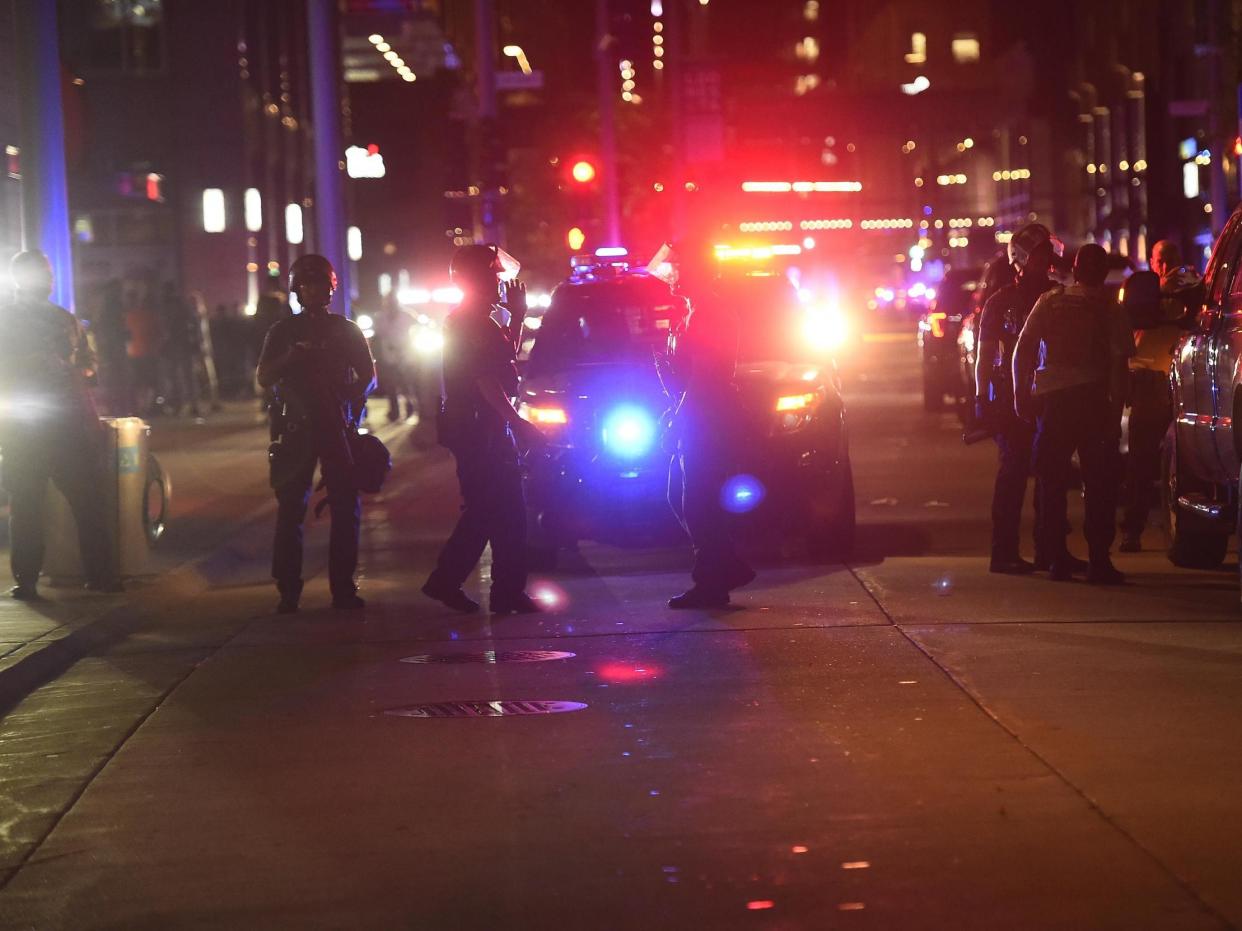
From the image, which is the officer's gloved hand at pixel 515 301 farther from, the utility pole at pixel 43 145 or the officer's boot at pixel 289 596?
the utility pole at pixel 43 145

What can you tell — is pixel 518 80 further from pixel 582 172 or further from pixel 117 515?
pixel 117 515

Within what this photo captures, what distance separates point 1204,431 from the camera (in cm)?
1201

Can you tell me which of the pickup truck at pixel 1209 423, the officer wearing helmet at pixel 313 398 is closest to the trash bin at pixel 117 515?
the officer wearing helmet at pixel 313 398

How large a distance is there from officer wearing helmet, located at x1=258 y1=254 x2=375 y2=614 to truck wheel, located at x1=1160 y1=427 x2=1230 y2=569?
482 cm

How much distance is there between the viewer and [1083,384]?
12.1 metres

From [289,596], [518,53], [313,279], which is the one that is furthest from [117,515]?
[518,53]

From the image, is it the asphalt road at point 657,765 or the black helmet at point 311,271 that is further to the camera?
the black helmet at point 311,271

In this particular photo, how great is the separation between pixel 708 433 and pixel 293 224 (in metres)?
41.8

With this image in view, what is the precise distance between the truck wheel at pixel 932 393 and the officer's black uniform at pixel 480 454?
17.8m

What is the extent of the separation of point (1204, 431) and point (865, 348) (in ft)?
155

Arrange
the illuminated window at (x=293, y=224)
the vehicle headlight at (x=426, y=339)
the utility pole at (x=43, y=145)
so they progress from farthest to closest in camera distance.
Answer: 1. the illuminated window at (x=293, y=224)
2. the vehicle headlight at (x=426, y=339)
3. the utility pole at (x=43, y=145)

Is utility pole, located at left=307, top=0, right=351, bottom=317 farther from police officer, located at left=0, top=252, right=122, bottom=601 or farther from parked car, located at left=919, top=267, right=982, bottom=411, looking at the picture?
parked car, located at left=919, top=267, right=982, bottom=411

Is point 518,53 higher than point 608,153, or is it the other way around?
point 518,53

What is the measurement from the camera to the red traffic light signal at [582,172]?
96.9ft
